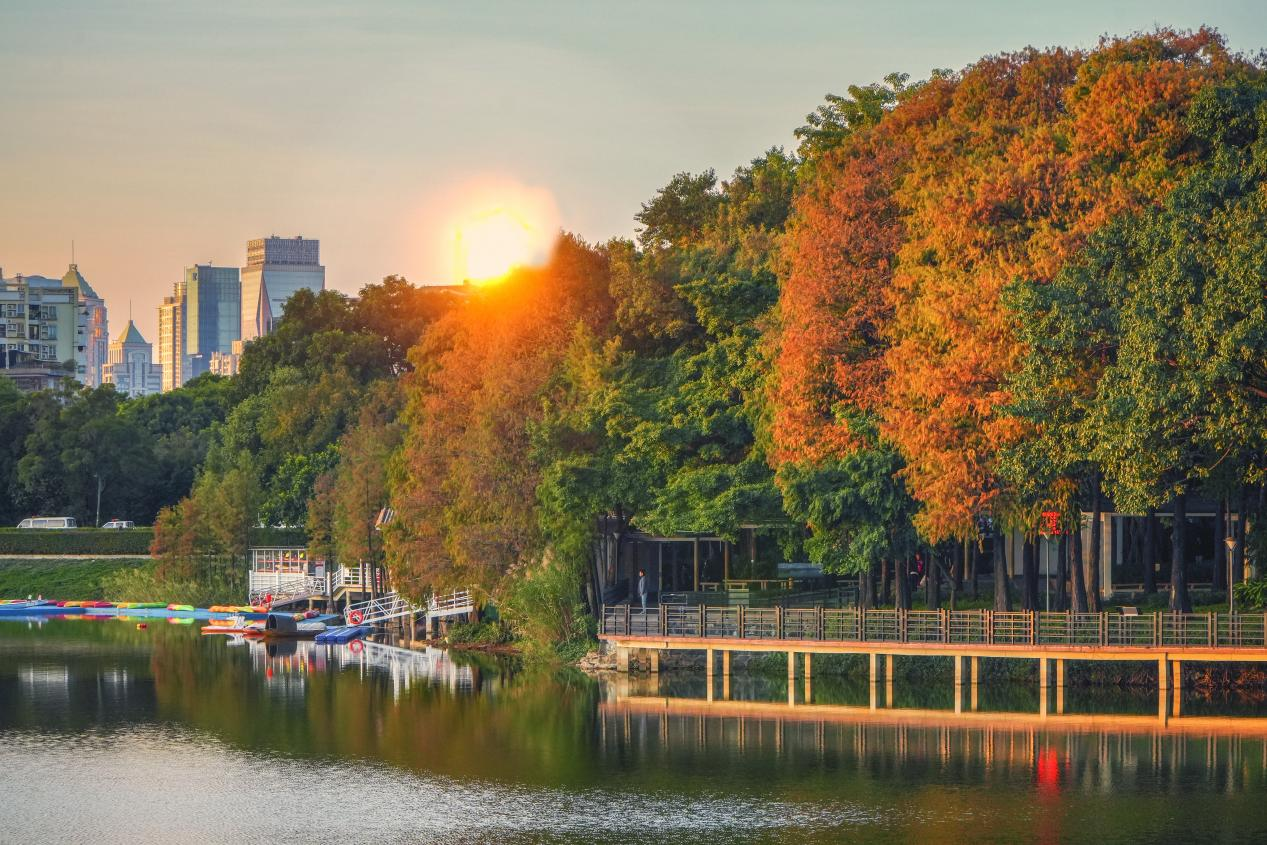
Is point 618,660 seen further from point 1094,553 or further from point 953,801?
point 953,801

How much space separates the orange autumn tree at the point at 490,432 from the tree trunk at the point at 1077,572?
17.2 metres

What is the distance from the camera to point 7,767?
37062 mm

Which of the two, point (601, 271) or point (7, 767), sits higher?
point (601, 271)

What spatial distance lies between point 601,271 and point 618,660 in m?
14.3

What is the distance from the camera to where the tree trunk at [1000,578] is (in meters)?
48.8

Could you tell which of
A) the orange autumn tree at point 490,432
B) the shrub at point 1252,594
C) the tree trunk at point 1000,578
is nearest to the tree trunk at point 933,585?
the tree trunk at point 1000,578

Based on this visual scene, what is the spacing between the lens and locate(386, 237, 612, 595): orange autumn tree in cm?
5775

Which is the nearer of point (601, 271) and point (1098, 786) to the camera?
point (1098, 786)

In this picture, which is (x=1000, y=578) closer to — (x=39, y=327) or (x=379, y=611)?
(x=379, y=611)

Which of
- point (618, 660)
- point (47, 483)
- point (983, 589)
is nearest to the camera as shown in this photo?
point (618, 660)

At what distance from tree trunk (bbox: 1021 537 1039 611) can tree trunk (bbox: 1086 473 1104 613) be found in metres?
1.40

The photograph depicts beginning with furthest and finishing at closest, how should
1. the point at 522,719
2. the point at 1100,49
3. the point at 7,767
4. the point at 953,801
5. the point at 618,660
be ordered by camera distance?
the point at 618,660 < the point at 1100,49 < the point at 522,719 < the point at 7,767 < the point at 953,801

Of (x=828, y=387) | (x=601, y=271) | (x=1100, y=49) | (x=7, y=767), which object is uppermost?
(x=1100, y=49)

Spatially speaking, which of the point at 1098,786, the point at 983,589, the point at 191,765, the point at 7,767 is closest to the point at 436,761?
the point at 191,765
